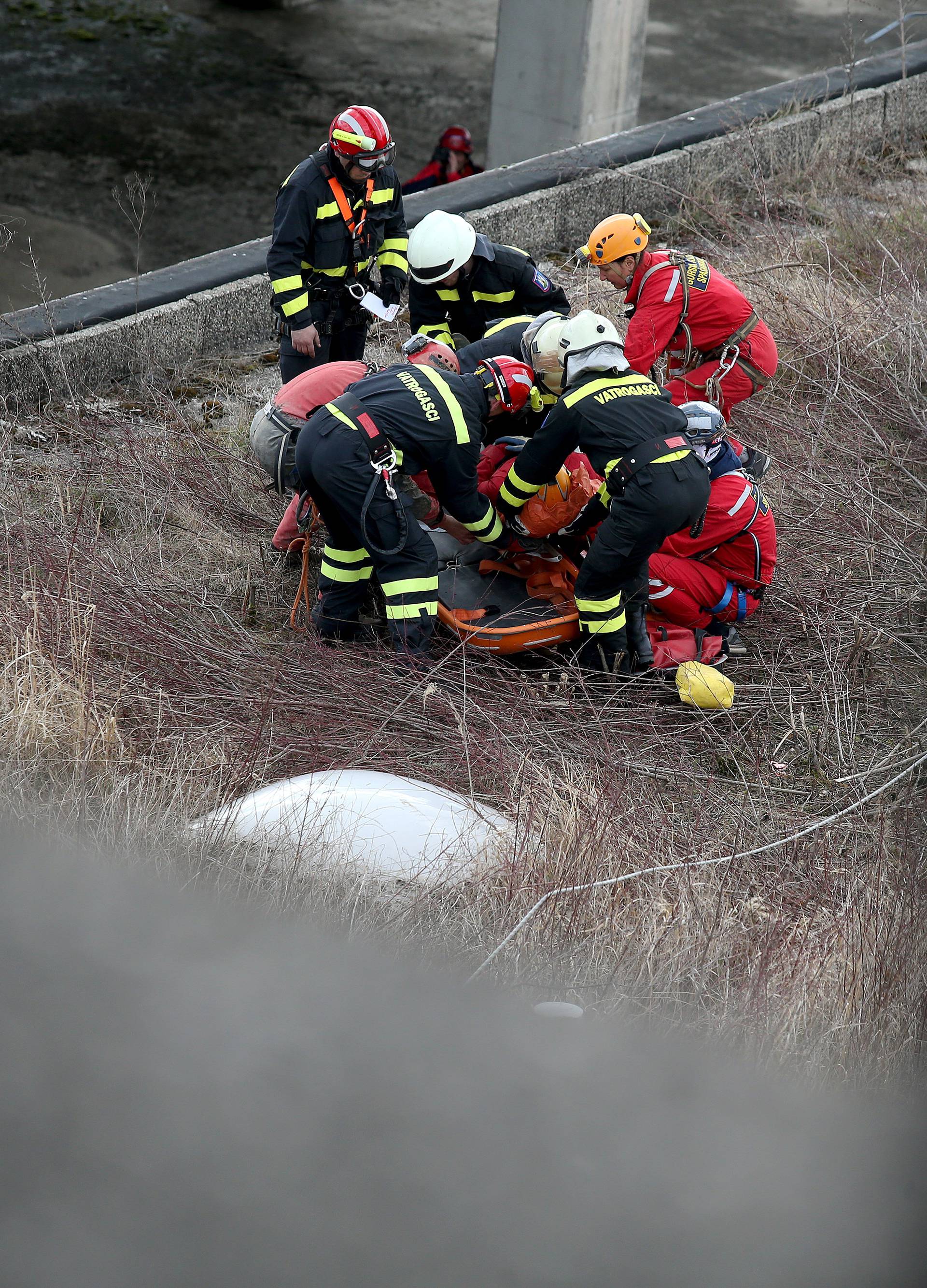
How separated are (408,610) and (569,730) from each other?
753mm

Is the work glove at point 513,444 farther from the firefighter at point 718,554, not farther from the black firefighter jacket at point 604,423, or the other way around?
the firefighter at point 718,554

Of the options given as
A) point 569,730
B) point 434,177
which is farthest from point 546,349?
point 434,177

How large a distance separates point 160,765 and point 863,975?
2277 millimetres

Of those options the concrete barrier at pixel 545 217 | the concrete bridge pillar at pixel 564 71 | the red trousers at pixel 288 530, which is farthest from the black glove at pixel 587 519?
the concrete bridge pillar at pixel 564 71

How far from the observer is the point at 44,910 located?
333 cm

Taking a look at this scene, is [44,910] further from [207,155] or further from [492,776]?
[207,155]

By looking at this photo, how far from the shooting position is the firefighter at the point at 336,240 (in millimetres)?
5539

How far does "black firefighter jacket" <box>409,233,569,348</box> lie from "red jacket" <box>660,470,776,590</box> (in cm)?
131

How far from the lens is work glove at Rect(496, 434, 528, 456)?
4984 millimetres

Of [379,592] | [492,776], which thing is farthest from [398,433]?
[492,776]

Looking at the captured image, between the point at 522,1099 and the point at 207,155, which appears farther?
the point at 207,155

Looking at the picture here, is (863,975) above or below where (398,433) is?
below

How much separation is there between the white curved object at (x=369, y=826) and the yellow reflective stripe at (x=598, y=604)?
1021mm

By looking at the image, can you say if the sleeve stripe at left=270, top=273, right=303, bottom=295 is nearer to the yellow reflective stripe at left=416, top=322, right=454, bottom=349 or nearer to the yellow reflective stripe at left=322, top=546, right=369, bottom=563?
the yellow reflective stripe at left=416, top=322, right=454, bottom=349
